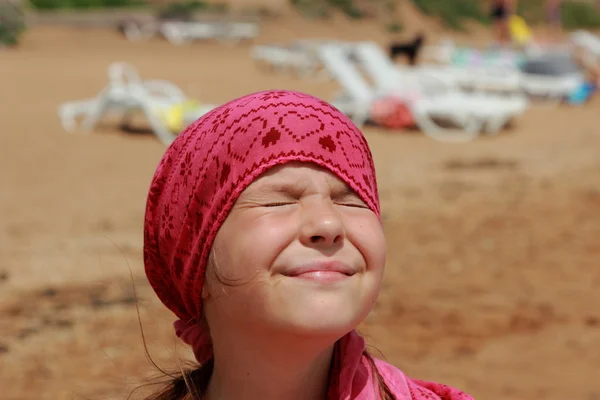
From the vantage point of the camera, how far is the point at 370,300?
178 centimetres

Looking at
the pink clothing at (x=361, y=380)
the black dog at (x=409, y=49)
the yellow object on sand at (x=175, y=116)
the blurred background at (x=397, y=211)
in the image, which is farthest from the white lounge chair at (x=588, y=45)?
the pink clothing at (x=361, y=380)

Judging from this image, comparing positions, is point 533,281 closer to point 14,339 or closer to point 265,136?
point 14,339

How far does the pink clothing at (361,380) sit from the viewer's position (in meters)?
1.89

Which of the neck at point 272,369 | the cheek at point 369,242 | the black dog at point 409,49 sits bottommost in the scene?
the neck at point 272,369

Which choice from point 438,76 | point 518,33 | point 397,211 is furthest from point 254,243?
point 518,33

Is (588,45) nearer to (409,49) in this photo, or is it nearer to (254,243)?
(409,49)

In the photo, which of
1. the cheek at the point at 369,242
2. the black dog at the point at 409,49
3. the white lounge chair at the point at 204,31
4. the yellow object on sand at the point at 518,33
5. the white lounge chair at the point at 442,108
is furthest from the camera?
the white lounge chair at the point at 204,31

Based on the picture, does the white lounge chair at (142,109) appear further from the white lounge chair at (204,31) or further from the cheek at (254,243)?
the white lounge chair at (204,31)

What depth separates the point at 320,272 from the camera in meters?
1.72

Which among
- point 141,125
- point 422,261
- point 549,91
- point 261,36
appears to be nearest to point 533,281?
point 422,261

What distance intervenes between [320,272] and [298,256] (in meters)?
0.05

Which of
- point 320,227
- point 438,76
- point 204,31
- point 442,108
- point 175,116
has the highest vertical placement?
point 204,31

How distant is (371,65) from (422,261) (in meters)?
7.34

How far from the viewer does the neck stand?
1.79 meters
